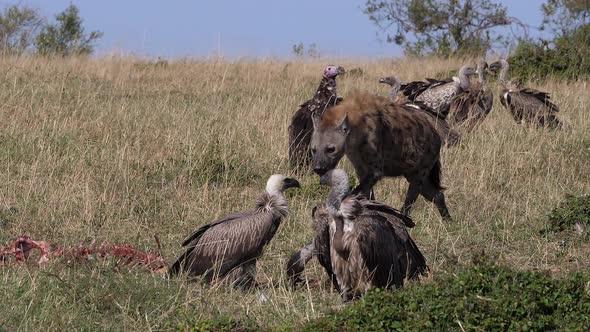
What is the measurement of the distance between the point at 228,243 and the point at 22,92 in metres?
6.20

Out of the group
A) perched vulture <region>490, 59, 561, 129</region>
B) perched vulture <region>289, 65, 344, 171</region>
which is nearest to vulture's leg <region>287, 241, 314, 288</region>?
perched vulture <region>289, 65, 344, 171</region>

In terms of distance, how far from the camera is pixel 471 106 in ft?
37.1

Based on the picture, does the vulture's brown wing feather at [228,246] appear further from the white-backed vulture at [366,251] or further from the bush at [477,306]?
the bush at [477,306]

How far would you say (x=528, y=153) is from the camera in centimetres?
927

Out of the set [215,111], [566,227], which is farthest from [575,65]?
[566,227]

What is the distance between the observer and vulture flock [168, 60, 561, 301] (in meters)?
5.57

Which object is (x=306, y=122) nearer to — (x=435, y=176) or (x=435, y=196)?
(x=435, y=176)

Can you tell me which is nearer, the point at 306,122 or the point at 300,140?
the point at 300,140

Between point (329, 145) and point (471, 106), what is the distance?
4309 millimetres

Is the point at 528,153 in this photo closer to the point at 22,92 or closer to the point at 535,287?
the point at 535,287

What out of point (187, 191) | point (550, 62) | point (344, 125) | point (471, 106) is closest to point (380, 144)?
point (344, 125)

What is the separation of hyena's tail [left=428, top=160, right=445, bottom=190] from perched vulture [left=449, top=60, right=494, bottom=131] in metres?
2.79

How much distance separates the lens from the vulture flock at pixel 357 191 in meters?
5.57

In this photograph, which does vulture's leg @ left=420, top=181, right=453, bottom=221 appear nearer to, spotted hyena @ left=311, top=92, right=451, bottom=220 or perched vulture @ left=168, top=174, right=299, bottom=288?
spotted hyena @ left=311, top=92, right=451, bottom=220
